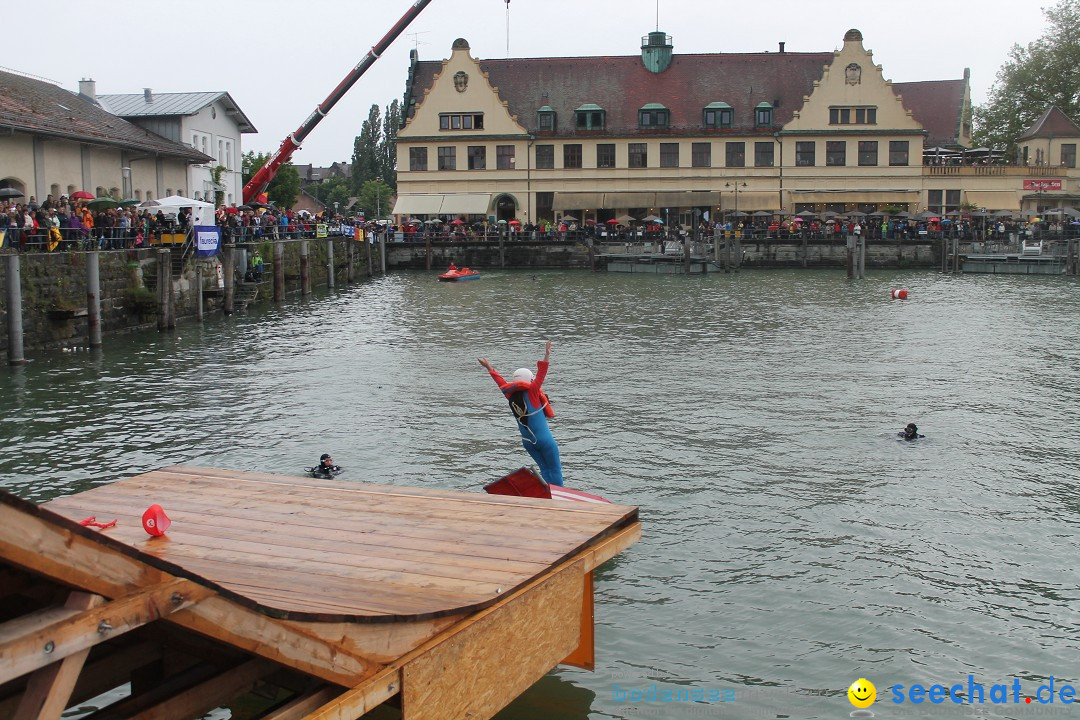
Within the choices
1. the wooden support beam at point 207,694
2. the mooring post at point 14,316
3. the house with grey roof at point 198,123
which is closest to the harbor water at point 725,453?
the mooring post at point 14,316

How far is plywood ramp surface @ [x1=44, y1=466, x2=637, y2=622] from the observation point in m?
7.12

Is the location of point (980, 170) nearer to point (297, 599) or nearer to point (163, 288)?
point (163, 288)

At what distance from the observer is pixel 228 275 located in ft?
129

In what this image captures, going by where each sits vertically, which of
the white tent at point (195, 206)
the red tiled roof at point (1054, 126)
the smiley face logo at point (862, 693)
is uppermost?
the red tiled roof at point (1054, 126)

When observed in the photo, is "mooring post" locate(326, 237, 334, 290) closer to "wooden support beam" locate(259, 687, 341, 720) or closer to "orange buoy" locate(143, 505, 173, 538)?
"orange buoy" locate(143, 505, 173, 538)

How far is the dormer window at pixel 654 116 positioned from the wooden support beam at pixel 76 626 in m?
73.7

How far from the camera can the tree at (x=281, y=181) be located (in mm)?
92188

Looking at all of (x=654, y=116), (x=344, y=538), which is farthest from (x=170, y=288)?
(x=654, y=116)

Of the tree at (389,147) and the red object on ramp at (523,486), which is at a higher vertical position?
the tree at (389,147)

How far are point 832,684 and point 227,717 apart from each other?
17.0 feet

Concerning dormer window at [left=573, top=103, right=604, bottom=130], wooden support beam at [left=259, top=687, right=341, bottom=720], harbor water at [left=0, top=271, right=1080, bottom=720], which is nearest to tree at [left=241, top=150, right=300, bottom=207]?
dormer window at [left=573, top=103, right=604, bottom=130]

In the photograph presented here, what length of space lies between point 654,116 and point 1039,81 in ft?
111

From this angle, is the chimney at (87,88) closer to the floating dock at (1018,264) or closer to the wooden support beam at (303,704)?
the floating dock at (1018,264)

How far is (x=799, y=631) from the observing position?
1097 centimetres
